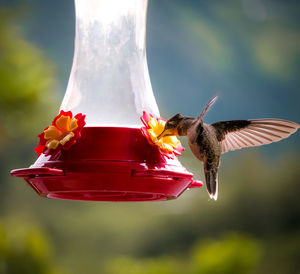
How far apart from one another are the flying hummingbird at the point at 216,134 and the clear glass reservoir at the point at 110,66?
0.26m

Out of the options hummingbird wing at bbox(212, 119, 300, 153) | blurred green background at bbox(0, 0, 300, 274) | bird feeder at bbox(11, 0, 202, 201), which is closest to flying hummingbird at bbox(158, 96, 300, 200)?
hummingbird wing at bbox(212, 119, 300, 153)

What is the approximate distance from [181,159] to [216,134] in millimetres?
5742

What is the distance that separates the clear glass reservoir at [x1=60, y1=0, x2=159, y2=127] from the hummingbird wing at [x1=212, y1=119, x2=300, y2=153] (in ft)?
1.35

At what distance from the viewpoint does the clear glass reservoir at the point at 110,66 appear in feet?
8.82

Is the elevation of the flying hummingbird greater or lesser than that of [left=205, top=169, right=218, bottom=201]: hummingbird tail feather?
greater

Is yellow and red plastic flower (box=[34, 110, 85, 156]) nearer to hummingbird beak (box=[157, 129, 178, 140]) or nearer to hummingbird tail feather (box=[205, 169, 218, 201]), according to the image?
hummingbird beak (box=[157, 129, 178, 140])

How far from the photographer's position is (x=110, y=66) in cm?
280

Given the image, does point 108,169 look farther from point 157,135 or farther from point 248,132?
point 248,132

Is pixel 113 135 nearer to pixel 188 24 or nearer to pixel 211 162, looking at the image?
pixel 211 162

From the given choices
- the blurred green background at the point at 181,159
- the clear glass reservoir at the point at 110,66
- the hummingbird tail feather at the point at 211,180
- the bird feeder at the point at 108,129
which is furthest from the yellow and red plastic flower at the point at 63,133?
the blurred green background at the point at 181,159

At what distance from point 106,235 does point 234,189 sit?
8.37 feet

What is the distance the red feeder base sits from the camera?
2.34m

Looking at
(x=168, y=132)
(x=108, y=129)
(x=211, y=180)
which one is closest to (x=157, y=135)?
(x=168, y=132)

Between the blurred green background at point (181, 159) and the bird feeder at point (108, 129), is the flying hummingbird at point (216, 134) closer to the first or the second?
the bird feeder at point (108, 129)
